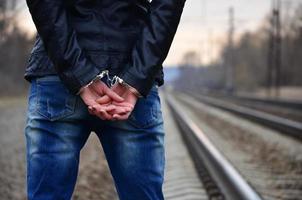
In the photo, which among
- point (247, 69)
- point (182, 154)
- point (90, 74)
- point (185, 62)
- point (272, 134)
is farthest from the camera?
point (185, 62)

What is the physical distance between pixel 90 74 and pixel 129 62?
170 millimetres

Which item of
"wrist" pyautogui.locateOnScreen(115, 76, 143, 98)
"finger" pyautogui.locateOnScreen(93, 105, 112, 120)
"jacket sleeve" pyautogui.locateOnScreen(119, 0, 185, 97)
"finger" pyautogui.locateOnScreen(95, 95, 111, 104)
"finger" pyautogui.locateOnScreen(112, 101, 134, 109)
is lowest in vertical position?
"finger" pyautogui.locateOnScreen(93, 105, 112, 120)

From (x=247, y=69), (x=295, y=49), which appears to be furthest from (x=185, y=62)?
(x=295, y=49)

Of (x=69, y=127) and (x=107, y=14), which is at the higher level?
(x=107, y=14)

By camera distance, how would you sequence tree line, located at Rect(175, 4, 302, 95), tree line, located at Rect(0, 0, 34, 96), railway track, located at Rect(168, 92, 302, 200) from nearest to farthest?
1. railway track, located at Rect(168, 92, 302, 200)
2. tree line, located at Rect(0, 0, 34, 96)
3. tree line, located at Rect(175, 4, 302, 95)

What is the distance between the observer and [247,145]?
462 inches

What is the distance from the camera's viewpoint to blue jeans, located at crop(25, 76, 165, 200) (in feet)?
7.10

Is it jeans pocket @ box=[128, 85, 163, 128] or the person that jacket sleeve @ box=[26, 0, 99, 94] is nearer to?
the person

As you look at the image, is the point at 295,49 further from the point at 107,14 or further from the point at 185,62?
the point at 185,62

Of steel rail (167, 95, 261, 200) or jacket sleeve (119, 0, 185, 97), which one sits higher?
jacket sleeve (119, 0, 185, 97)

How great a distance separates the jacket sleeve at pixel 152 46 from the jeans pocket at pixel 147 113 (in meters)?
0.09

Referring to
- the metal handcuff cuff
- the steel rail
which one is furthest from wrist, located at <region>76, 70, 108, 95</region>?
the steel rail

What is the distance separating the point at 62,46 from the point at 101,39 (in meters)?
0.16

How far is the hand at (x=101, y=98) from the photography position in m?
2.09
